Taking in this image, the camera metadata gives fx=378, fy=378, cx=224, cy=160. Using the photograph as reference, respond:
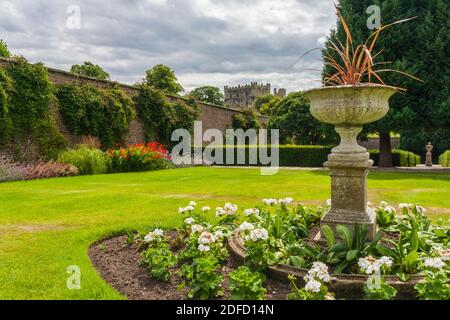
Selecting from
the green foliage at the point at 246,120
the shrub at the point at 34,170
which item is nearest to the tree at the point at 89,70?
the green foliage at the point at 246,120

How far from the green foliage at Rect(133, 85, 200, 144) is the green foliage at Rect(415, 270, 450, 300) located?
1911 cm

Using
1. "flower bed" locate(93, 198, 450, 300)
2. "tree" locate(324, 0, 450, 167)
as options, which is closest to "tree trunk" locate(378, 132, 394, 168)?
"tree" locate(324, 0, 450, 167)

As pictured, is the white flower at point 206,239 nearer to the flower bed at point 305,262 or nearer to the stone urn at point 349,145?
the flower bed at point 305,262

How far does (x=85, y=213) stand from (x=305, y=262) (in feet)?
14.0

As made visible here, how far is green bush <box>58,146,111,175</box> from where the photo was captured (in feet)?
47.2

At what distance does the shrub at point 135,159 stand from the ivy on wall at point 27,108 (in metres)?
2.22

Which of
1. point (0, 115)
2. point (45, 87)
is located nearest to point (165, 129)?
point (45, 87)

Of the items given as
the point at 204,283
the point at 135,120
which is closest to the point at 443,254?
the point at 204,283

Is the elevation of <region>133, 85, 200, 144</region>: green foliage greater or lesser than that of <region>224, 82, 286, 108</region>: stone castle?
lesser

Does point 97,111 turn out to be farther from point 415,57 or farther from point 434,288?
point 434,288

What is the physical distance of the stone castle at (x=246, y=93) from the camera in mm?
99000

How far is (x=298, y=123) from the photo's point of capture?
87.0 feet

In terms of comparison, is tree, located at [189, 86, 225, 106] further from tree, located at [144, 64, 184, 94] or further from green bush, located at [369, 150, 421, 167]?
green bush, located at [369, 150, 421, 167]

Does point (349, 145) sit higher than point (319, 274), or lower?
higher
